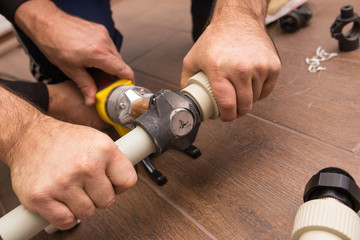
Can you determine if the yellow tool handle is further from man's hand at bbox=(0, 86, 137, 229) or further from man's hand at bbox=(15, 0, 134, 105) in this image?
man's hand at bbox=(0, 86, 137, 229)

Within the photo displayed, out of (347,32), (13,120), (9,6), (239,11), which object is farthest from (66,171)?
(347,32)

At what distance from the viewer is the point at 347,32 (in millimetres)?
897

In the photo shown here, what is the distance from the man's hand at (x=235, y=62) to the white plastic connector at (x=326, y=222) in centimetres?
21

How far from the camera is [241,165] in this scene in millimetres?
644

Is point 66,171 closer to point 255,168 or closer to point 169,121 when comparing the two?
point 169,121

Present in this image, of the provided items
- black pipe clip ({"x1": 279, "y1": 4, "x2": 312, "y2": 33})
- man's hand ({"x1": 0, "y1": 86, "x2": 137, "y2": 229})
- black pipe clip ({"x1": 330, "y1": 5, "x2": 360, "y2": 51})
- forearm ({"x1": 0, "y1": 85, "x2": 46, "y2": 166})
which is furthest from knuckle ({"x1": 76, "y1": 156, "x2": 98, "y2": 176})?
black pipe clip ({"x1": 279, "y1": 4, "x2": 312, "y2": 33})

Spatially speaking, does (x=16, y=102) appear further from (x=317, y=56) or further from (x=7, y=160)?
(x=317, y=56)

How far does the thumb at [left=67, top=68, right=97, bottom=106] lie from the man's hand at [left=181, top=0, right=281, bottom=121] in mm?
314

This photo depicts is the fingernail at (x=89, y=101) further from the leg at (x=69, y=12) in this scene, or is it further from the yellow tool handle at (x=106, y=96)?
the leg at (x=69, y=12)

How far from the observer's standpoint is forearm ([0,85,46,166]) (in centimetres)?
47

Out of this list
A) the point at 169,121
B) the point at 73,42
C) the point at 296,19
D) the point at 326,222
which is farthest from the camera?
the point at 296,19

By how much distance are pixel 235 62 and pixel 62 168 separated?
1.04ft

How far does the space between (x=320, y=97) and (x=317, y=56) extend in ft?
0.71

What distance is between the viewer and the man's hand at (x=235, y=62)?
50cm
